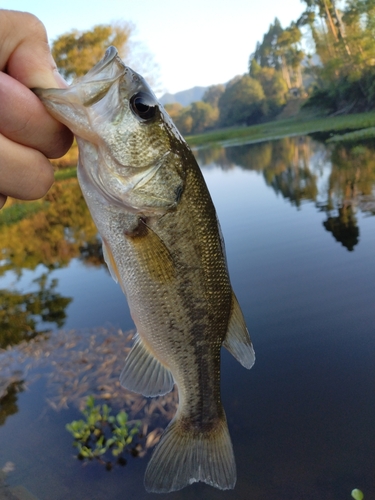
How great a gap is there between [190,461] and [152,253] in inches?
49.3

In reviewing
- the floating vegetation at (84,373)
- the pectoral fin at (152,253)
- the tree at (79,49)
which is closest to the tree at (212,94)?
the tree at (79,49)

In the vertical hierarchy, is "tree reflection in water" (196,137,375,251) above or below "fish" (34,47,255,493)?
below

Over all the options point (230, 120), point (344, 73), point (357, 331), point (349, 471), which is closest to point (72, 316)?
point (357, 331)

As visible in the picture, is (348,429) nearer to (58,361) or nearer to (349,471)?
(349,471)

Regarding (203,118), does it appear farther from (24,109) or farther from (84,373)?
(24,109)

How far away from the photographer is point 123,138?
184 cm

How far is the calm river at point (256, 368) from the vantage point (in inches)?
160

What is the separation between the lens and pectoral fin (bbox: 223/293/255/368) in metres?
2.20

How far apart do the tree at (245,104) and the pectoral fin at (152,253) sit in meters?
79.8

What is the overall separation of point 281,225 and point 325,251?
238 cm

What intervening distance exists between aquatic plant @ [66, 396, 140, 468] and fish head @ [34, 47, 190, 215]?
3244 millimetres

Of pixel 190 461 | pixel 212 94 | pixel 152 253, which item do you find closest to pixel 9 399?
pixel 190 461

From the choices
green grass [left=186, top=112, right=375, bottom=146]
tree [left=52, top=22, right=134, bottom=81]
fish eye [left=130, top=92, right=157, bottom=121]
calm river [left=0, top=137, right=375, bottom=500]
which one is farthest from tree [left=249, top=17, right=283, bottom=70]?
fish eye [left=130, top=92, right=157, bottom=121]

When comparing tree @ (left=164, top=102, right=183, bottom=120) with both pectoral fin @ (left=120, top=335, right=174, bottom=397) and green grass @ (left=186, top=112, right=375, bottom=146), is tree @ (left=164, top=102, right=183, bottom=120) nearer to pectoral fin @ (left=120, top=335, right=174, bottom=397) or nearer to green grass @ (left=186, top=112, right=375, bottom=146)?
green grass @ (left=186, top=112, right=375, bottom=146)
